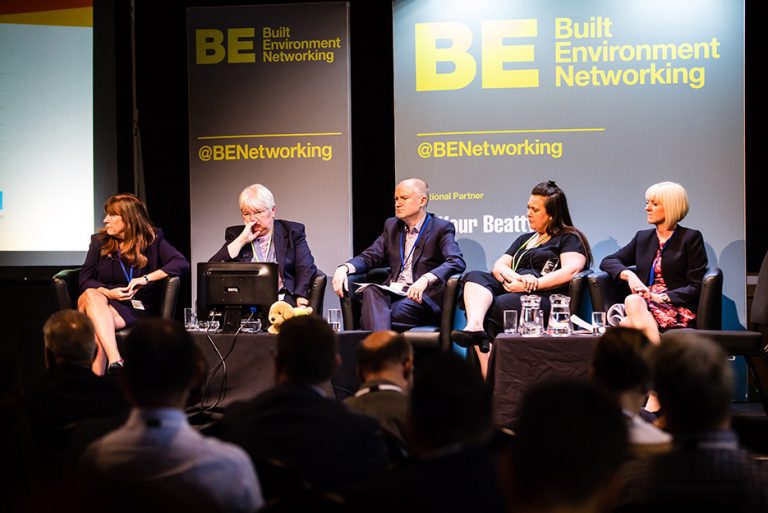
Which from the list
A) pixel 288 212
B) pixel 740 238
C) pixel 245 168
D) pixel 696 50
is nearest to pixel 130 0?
pixel 245 168

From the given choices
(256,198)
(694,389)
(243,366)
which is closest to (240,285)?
(243,366)

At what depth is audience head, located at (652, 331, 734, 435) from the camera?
1.93 metres

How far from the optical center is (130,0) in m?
6.97

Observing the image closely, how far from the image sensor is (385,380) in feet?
9.53

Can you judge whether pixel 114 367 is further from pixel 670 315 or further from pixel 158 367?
pixel 158 367

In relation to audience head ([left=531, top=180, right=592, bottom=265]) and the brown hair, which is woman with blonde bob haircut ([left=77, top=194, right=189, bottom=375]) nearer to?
the brown hair

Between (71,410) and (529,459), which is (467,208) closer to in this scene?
(71,410)

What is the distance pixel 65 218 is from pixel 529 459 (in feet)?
19.6

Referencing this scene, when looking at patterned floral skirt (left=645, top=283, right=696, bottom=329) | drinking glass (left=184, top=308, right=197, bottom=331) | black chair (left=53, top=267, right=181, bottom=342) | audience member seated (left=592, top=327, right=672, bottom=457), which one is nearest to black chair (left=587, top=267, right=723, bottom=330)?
patterned floral skirt (left=645, top=283, right=696, bottom=329)

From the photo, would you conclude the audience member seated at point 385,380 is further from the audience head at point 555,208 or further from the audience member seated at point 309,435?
the audience head at point 555,208

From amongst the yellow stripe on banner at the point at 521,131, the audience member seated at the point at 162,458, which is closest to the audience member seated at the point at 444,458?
the audience member seated at the point at 162,458

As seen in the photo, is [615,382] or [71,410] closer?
[615,382]

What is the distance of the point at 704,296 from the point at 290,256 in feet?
8.44

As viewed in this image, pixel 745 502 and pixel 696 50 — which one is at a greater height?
pixel 696 50
